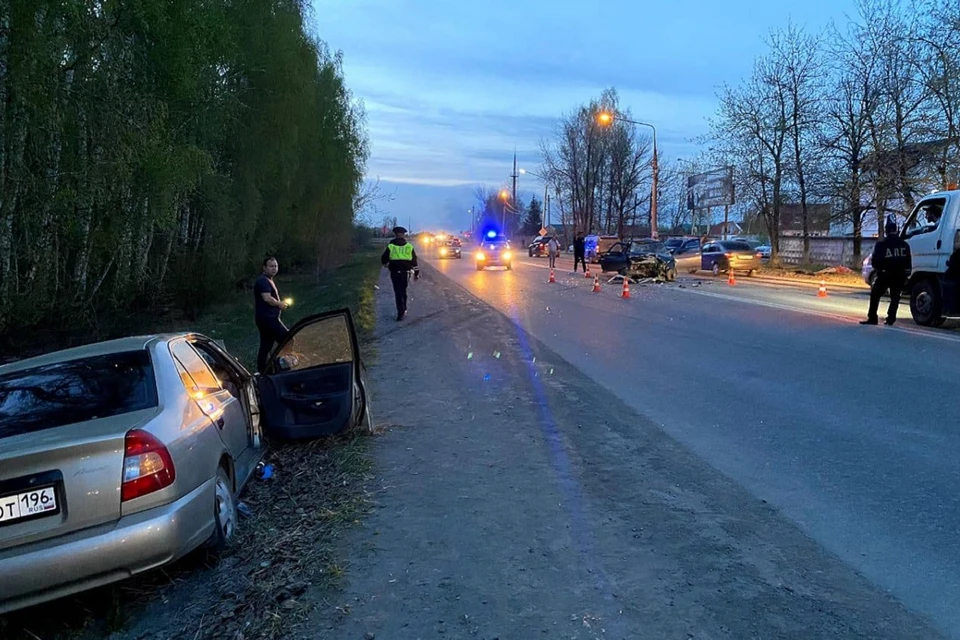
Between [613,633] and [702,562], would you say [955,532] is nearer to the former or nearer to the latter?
[702,562]

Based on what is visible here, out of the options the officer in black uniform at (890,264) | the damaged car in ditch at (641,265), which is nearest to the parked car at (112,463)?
the officer in black uniform at (890,264)

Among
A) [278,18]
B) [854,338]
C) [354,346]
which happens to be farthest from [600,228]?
[354,346]

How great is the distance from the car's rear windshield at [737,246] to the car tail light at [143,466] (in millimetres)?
30837

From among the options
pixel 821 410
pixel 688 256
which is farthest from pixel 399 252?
pixel 688 256

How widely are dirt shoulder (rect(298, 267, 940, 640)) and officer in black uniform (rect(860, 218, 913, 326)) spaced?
794 centimetres

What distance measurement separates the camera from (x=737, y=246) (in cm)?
3139

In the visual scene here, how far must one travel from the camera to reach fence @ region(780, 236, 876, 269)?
33.2 m

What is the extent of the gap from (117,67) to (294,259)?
2792cm

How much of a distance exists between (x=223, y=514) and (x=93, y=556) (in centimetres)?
93

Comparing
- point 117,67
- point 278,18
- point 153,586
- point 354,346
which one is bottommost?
point 153,586

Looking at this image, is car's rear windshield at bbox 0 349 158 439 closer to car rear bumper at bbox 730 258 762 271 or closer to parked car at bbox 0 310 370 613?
parked car at bbox 0 310 370 613

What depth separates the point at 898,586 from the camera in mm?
3463

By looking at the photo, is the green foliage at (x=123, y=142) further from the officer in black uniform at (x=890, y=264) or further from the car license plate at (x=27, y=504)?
the officer in black uniform at (x=890, y=264)

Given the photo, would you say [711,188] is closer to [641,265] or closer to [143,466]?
[641,265]
